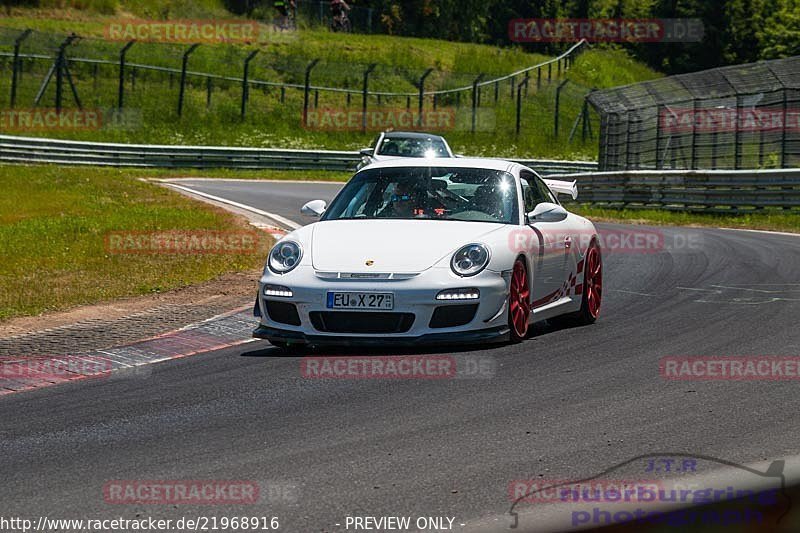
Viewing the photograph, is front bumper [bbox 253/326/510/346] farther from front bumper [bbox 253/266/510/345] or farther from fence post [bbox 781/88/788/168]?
fence post [bbox 781/88/788/168]

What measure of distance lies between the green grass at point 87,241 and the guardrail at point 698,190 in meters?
9.89

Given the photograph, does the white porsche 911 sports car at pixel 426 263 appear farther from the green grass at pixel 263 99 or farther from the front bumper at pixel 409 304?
the green grass at pixel 263 99

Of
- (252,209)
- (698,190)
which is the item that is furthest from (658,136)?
(252,209)

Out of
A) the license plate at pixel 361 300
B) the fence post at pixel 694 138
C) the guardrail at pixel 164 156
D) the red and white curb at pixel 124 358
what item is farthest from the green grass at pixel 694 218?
the license plate at pixel 361 300

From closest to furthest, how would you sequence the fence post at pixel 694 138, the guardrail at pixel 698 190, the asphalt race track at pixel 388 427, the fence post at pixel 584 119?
the asphalt race track at pixel 388 427 < the guardrail at pixel 698 190 < the fence post at pixel 694 138 < the fence post at pixel 584 119

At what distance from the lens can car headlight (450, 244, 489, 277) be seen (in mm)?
8172

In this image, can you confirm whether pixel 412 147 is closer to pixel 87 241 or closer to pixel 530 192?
pixel 87 241

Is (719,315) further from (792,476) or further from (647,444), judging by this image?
(792,476)

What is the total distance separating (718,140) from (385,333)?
22.4 meters

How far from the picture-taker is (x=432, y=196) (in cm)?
929

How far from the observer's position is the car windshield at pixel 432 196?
9.16 m

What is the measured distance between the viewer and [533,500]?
4449 millimetres

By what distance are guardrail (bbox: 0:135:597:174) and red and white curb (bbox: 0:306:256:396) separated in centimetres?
2648

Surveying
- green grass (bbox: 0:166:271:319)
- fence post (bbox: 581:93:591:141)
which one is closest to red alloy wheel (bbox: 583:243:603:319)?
green grass (bbox: 0:166:271:319)
